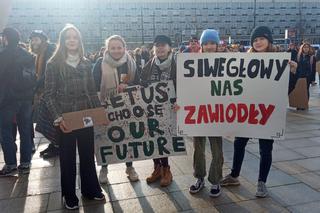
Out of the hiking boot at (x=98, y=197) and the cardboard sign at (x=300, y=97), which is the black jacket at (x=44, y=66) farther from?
the cardboard sign at (x=300, y=97)

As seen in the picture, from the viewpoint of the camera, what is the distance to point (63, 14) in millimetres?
84562

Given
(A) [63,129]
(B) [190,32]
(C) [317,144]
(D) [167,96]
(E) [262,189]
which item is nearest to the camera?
(A) [63,129]

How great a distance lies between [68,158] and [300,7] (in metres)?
→ 94.7

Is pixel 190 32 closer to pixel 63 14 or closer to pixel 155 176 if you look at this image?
pixel 63 14

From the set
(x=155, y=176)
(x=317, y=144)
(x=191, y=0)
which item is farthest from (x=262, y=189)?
(x=191, y=0)

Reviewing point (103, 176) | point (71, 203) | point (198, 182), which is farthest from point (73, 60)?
point (198, 182)

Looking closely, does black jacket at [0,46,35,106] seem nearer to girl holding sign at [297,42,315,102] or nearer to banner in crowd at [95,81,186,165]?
banner in crowd at [95,81,186,165]

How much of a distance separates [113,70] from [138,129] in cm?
80

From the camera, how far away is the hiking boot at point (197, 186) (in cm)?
456

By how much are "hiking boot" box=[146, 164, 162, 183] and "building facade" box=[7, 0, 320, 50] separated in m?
77.6

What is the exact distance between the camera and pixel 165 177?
16.0ft

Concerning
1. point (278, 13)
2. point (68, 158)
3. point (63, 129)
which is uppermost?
point (278, 13)

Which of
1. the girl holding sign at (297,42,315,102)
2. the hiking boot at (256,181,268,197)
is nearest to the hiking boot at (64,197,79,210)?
the hiking boot at (256,181,268,197)

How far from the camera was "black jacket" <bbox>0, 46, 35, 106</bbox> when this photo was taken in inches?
207
